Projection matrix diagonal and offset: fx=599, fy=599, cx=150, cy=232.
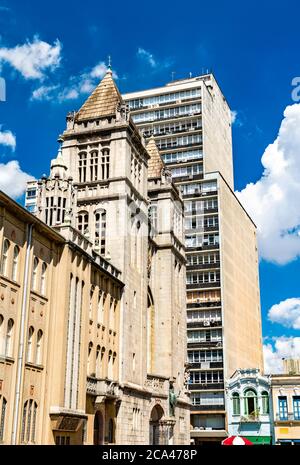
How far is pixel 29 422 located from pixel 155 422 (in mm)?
25990

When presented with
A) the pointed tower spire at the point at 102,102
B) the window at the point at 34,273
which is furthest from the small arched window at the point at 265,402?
the window at the point at 34,273

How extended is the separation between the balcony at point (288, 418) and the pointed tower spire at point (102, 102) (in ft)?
147

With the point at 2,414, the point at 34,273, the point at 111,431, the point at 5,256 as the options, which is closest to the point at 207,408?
the point at 111,431

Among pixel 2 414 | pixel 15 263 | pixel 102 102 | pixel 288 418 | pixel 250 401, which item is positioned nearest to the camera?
pixel 2 414

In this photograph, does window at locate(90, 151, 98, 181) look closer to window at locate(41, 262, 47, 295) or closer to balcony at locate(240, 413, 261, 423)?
window at locate(41, 262, 47, 295)

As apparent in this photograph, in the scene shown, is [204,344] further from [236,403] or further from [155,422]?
[155,422]

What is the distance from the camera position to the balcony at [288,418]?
247 feet

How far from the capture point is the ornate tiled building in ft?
116

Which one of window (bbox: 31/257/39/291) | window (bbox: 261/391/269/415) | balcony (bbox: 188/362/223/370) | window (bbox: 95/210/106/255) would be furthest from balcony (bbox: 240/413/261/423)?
window (bbox: 31/257/39/291)

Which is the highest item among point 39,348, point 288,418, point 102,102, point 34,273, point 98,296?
point 102,102

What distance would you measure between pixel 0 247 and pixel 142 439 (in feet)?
86.5

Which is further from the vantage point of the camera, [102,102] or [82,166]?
[102,102]

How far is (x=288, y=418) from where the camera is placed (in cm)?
7562

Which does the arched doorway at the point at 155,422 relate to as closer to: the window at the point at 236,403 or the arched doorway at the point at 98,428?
the arched doorway at the point at 98,428
